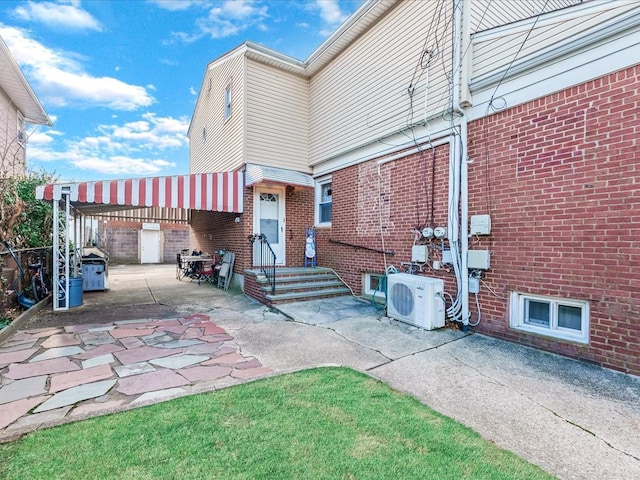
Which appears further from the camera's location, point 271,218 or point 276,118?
point 276,118

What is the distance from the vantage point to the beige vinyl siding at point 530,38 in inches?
157

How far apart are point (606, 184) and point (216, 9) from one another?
11059 millimetres

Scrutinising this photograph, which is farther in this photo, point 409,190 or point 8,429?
point 409,190

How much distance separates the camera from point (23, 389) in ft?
10.5

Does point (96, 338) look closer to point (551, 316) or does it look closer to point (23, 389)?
point (23, 389)

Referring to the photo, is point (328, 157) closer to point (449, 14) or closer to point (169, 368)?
point (449, 14)

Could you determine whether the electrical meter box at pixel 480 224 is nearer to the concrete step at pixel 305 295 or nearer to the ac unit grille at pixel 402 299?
the ac unit grille at pixel 402 299

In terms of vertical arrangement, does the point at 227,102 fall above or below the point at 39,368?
above

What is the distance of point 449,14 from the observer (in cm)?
576

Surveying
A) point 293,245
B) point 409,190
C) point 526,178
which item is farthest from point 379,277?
point 526,178

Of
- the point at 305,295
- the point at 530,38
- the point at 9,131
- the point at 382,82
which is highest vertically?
the point at 382,82

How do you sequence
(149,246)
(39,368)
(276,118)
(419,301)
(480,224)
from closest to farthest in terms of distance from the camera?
(39,368) < (480,224) < (419,301) < (276,118) < (149,246)

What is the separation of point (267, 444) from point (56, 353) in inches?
145

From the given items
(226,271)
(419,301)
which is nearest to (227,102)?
(226,271)
